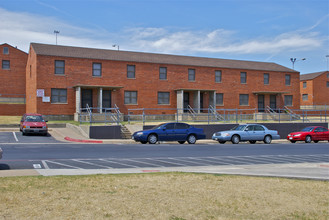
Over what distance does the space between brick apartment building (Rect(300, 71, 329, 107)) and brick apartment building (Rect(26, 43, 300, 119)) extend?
18.2m

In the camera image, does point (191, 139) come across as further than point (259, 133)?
No

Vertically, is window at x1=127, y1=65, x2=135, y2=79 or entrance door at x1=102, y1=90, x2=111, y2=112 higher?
window at x1=127, y1=65, x2=135, y2=79

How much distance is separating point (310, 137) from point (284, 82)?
2051 cm

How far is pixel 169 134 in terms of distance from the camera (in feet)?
82.2

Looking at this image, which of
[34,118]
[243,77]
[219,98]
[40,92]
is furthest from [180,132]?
[243,77]

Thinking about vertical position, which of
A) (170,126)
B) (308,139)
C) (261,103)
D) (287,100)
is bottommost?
(308,139)

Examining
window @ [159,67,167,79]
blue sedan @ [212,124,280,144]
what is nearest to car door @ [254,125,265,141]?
blue sedan @ [212,124,280,144]

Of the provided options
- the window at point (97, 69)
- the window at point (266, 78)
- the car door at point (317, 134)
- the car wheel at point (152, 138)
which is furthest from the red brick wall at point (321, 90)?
the car wheel at point (152, 138)

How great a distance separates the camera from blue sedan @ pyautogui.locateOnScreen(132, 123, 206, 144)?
959 inches

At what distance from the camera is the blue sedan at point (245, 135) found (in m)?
26.8

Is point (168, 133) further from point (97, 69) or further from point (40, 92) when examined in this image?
point (40, 92)

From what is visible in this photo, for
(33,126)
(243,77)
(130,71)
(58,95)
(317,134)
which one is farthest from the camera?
(243,77)

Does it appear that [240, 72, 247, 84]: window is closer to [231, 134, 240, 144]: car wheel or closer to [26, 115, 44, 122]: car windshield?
[231, 134, 240, 144]: car wheel

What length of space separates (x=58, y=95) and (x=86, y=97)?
9.40 ft
